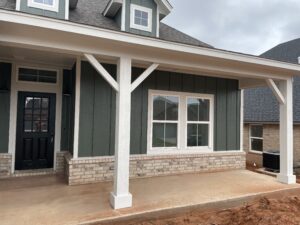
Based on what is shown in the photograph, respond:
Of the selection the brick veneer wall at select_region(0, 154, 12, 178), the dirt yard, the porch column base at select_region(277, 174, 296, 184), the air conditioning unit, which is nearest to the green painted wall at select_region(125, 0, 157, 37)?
the brick veneer wall at select_region(0, 154, 12, 178)

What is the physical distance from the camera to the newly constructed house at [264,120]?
985cm

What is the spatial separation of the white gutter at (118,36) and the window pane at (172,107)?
1974 mm

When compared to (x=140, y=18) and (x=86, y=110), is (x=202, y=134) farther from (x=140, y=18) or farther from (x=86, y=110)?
(x=140, y=18)

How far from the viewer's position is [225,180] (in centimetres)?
539

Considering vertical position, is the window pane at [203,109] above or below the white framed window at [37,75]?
below

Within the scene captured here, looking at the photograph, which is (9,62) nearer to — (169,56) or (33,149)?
(33,149)

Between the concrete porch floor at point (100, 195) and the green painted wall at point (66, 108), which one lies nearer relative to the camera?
the concrete porch floor at point (100, 195)

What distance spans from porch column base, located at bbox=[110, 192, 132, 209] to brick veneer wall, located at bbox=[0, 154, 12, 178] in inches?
117

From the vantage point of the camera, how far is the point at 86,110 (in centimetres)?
507

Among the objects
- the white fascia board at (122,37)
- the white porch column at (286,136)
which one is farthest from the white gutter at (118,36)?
the white porch column at (286,136)

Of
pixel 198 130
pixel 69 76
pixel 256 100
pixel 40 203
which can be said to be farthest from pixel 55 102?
pixel 256 100

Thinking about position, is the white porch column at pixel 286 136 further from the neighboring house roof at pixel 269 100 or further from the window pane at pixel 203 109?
the neighboring house roof at pixel 269 100

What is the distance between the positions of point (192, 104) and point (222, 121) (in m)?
1.08

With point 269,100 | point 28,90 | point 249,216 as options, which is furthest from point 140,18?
point 269,100
